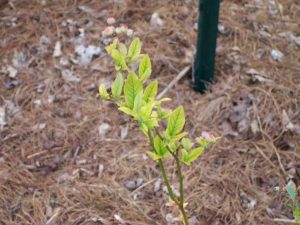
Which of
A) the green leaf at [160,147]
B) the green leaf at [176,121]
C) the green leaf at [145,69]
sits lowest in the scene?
the green leaf at [160,147]

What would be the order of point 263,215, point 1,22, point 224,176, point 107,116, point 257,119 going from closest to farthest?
point 263,215, point 224,176, point 257,119, point 107,116, point 1,22

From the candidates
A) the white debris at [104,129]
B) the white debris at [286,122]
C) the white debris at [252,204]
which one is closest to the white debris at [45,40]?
the white debris at [104,129]

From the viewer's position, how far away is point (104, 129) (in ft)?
7.86

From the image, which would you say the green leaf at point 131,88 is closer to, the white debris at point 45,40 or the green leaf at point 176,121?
the green leaf at point 176,121

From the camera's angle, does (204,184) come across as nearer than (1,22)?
Yes

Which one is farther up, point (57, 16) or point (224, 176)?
point (57, 16)

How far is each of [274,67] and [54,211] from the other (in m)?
1.37

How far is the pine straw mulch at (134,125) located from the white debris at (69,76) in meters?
0.03

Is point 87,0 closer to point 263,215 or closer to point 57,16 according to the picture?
point 57,16

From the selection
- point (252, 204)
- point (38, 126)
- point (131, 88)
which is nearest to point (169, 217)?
point (252, 204)

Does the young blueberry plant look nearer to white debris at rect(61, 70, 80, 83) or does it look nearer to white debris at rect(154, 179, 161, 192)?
white debris at rect(154, 179, 161, 192)

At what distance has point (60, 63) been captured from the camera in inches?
108

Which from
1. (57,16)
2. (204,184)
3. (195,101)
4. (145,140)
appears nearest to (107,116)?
(145,140)

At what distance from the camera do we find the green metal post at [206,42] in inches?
89.0
